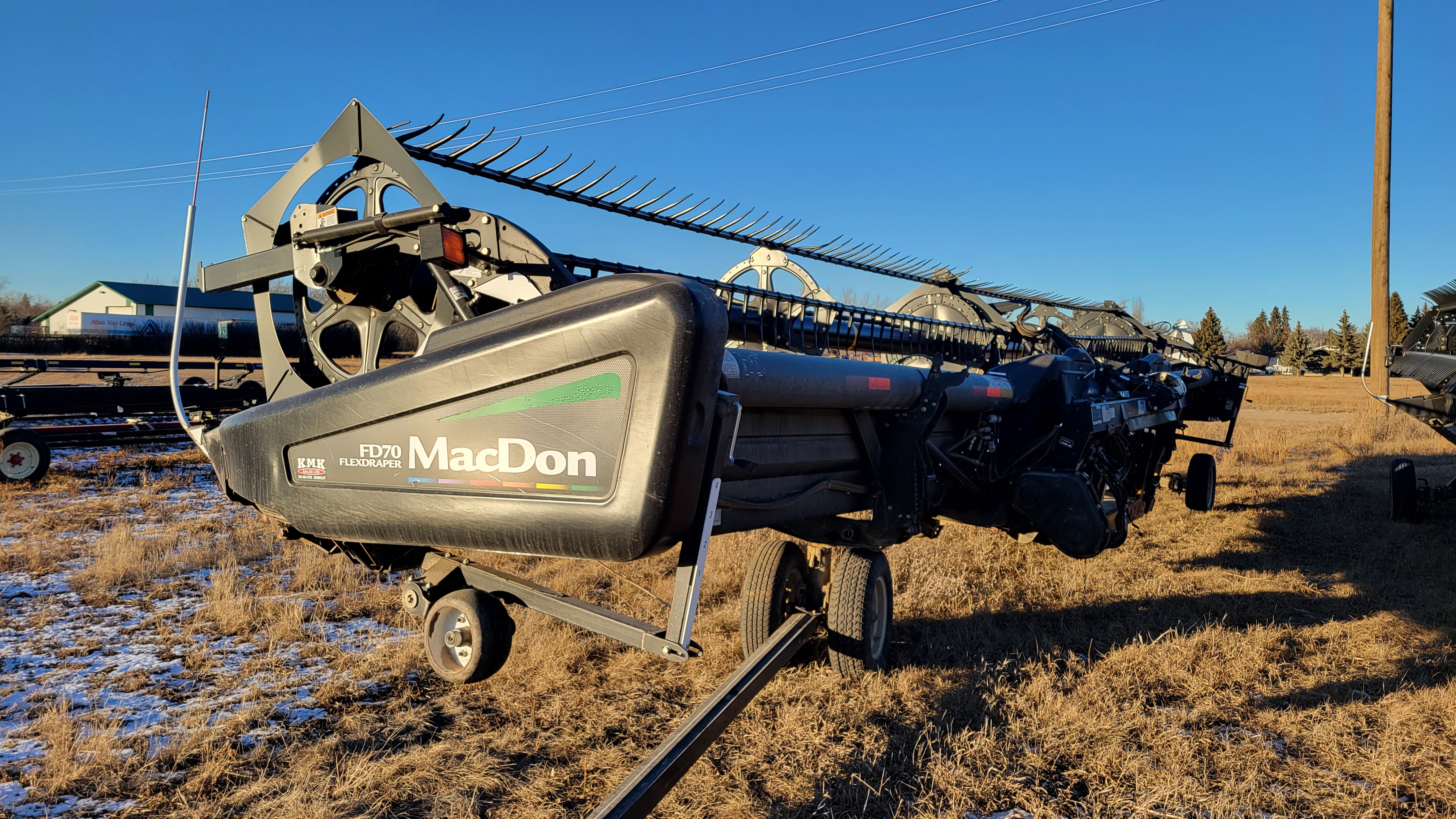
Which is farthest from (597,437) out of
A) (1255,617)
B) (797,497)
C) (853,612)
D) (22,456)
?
(22,456)

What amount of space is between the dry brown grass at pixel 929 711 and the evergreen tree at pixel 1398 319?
109 ft

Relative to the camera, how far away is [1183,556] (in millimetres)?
7301

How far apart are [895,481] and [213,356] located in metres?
10.5

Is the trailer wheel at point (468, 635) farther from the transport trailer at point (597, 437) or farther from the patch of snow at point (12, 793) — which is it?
the patch of snow at point (12, 793)

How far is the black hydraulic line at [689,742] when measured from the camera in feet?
6.97

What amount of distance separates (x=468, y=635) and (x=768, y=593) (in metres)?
1.39

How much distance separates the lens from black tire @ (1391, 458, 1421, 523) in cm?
873

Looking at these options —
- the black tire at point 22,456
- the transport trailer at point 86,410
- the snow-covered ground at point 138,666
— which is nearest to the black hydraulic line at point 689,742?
the snow-covered ground at point 138,666

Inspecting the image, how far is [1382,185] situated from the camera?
671 inches

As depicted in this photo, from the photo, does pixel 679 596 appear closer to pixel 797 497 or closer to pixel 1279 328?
pixel 797 497

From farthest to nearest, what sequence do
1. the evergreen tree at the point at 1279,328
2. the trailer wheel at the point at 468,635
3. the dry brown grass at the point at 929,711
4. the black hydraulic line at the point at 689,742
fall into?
the evergreen tree at the point at 1279,328, the trailer wheel at the point at 468,635, the dry brown grass at the point at 929,711, the black hydraulic line at the point at 689,742

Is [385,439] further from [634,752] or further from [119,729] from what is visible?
[119,729]

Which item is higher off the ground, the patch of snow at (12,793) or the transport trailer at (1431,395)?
the transport trailer at (1431,395)

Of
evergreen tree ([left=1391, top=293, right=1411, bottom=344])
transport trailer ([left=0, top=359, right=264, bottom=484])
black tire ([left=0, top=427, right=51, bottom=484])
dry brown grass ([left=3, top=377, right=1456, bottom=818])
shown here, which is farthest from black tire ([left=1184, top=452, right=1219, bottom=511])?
evergreen tree ([left=1391, top=293, right=1411, bottom=344])
